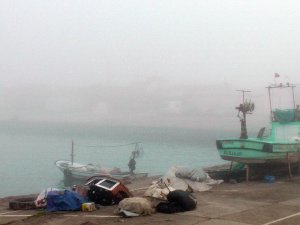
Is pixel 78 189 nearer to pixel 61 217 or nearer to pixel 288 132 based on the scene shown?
pixel 61 217

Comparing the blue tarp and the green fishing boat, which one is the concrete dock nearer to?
the blue tarp

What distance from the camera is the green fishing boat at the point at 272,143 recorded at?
20.8 meters

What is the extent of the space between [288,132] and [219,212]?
13149 millimetres

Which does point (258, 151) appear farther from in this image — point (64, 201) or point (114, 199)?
point (64, 201)

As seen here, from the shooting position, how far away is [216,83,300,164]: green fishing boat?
20828 millimetres

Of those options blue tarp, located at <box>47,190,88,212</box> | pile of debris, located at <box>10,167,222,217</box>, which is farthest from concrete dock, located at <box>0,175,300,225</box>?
blue tarp, located at <box>47,190,88,212</box>

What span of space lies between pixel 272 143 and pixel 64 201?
11671mm

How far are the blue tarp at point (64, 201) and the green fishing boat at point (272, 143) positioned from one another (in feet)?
34.3

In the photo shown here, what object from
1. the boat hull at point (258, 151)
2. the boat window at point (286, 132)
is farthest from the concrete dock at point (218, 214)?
the boat window at point (286, 132)

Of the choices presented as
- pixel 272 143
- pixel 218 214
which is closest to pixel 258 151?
pixel 272 143

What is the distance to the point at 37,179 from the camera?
2859 inches

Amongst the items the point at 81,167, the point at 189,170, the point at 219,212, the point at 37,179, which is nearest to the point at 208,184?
the point at 189,170

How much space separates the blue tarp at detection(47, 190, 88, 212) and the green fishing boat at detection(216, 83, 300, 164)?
412 inches

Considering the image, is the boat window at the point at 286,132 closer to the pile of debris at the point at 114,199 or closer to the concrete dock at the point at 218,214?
the concrete dock at the point at 218,214
